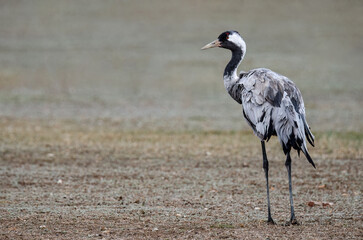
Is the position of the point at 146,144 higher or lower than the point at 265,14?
lower

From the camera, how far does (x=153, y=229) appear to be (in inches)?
299

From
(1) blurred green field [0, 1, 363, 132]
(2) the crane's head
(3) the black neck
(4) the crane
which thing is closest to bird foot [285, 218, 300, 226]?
(4) the crane

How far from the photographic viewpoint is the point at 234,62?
919 centimetres

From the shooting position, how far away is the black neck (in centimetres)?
912

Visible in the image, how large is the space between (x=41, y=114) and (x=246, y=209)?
11903 millimetres

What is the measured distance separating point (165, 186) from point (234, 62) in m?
2.54

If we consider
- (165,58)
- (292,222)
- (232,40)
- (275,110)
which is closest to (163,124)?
(232,40)

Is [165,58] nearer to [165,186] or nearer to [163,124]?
[163,124]

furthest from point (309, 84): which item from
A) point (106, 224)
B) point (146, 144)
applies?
point (106, 224)

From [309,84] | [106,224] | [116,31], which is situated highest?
[116,31]

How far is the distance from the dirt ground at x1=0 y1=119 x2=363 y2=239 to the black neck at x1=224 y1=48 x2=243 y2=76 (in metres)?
1.92

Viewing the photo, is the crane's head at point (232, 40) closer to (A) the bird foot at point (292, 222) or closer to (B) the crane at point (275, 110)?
(B) the crane at point (275, 110)

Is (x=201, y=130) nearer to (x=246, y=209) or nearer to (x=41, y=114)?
(x=41, y=114)

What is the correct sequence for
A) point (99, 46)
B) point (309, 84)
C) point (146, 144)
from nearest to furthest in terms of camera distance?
point (146, 144) → point (309, 84) → point (99, 46)
